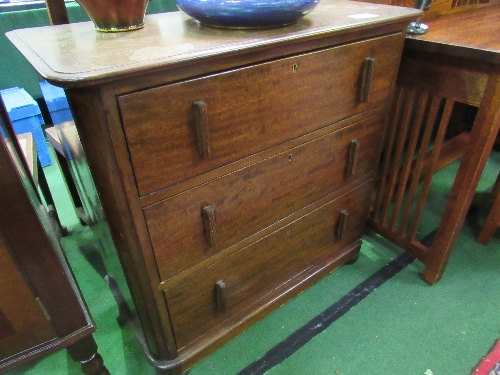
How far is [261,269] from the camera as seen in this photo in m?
1.01

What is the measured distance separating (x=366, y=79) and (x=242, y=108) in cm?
37

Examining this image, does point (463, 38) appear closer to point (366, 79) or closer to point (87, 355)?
point (366, 79)

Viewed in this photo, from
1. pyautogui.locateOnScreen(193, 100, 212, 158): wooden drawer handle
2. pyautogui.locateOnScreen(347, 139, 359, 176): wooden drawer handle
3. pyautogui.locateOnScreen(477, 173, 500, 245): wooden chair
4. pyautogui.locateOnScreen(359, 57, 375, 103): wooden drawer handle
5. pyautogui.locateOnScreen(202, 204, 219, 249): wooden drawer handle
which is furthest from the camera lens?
pyautogui.locateOnScreen(477, 173, 500, 245): wooden chair

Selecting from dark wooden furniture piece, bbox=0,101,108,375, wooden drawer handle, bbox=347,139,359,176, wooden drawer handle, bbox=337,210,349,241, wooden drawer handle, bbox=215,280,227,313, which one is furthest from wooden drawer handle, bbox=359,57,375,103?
dark wooden furniture piece, bbox=0,101,108,375

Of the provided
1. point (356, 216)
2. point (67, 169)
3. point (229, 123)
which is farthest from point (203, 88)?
point (67, 169)

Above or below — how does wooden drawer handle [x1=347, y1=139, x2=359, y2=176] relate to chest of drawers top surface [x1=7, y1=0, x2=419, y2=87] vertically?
below

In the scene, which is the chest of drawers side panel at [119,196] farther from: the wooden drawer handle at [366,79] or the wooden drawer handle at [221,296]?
the wooden drawer handle at [366,79]

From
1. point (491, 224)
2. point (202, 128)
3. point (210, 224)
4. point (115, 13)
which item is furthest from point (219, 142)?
point (491, 224)

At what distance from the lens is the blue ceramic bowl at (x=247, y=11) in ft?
2.18

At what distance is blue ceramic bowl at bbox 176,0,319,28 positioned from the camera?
0.67 meters

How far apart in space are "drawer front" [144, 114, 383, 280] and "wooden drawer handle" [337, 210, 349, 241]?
0.11 meters

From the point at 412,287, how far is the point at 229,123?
3.13 ft

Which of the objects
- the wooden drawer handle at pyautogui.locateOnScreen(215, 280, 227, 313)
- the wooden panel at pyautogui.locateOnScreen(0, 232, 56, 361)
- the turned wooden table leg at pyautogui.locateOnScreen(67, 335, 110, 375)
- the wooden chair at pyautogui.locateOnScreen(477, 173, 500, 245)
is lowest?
the wooden chair at pyautogui.locateOnScreen(477, 173, 500, 245)

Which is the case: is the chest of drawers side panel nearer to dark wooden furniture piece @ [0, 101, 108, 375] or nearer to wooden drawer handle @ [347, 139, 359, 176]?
dark wooden furniture piece @ [0, 101, 108, 375]
